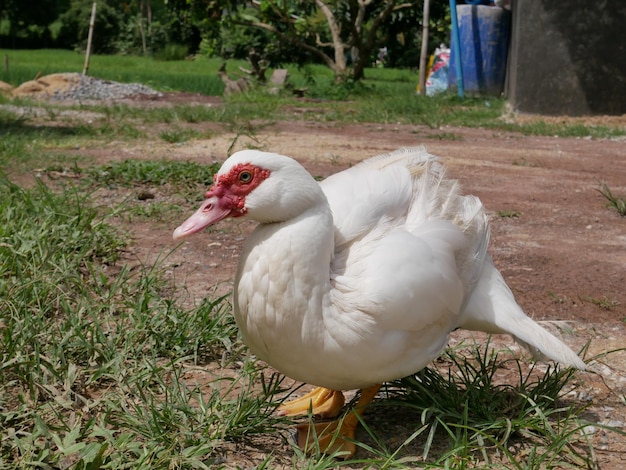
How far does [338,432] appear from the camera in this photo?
260 centimetres

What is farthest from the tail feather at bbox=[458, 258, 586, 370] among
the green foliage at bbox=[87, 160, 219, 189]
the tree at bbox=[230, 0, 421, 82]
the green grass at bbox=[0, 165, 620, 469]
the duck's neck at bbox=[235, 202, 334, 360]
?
the tree at bbox=[230, 0, 421, 82]

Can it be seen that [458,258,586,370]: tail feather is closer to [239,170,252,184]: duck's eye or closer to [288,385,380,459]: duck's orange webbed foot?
[288,385,380,459]: duck's orange webbed foot

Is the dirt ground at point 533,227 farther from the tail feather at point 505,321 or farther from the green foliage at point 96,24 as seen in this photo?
the green foliage at point 96,24

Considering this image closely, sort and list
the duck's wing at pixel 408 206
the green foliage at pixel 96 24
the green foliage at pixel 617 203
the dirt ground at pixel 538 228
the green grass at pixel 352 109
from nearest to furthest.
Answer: the duck's wing at pixel 408 206, the dirt ground at pixel 538 228, the green foliage at pixel 617 203, the green grass at pixel 352 109, the green foliage at pixel 96 24

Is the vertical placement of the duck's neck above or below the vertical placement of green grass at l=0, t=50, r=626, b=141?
above

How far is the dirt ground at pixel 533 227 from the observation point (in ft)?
12.1

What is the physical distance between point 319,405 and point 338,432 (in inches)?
16.5

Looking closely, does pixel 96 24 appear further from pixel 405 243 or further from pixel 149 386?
pixel 405 243

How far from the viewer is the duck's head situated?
8.50 ft

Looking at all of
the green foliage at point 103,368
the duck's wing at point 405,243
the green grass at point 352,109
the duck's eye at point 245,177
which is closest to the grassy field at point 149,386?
the green foliage at point 103,368

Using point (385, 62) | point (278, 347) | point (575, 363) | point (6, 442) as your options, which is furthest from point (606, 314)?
point (385, 62)

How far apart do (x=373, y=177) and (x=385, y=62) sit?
29897mm

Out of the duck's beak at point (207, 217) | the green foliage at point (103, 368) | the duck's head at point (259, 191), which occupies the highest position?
the duck's head at point (259, 191)

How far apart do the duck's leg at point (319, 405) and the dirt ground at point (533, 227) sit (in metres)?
0.23
